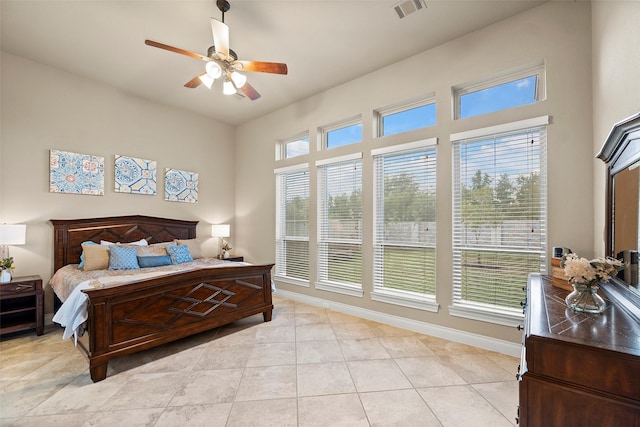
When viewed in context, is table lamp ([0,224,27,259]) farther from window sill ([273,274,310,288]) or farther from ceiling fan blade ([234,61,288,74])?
window sill ([273,274,310,288])

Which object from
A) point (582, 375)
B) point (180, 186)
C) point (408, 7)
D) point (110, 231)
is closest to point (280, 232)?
point (180, 186)

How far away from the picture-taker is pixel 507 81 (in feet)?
9.43

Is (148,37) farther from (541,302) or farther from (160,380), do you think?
(541,302)

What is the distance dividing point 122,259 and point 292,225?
7.97ft

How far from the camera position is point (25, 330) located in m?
3.24

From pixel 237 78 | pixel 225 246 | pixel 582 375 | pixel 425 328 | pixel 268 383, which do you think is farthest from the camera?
pixel 225 246

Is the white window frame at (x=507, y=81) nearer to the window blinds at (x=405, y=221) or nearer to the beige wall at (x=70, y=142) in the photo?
the window blinds at (x=405, y=221)

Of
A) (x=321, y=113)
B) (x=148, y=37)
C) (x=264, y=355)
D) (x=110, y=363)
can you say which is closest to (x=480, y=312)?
(x=264, y=355)

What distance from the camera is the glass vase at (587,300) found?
1.33 m

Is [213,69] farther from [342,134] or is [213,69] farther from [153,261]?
[153,261]

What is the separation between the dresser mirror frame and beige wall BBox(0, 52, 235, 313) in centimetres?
537

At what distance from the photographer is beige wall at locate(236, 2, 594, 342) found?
7.89 ft

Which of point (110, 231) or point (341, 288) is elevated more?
point (110, 231)

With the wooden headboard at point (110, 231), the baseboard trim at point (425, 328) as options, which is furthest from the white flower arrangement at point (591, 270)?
the wooden headboard at point (110, 231)
